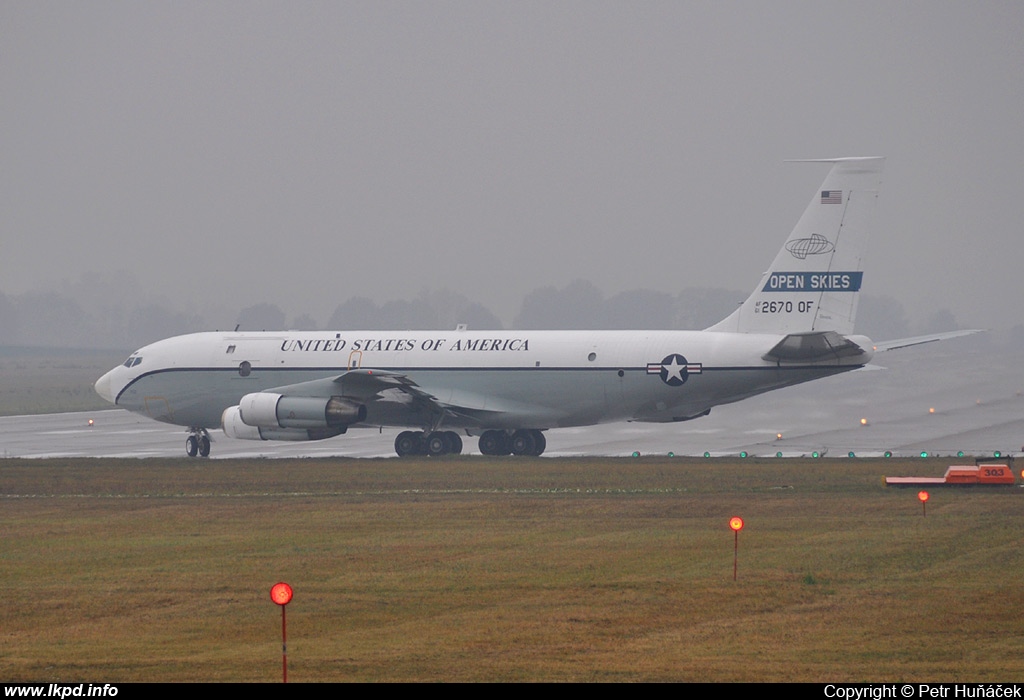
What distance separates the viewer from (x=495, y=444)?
132 ft

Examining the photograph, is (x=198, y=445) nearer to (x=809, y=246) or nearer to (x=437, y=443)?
(x=437, y=443)

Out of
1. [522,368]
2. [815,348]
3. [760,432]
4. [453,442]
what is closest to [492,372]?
[522,368]

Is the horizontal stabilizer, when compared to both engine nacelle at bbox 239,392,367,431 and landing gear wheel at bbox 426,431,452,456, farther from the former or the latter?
engine nacelle at bbox 239,392,367,431

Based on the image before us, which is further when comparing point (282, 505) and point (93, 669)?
point (282, 505)

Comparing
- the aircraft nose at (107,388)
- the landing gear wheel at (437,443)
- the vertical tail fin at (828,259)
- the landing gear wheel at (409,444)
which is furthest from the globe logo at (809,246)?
the aircraft nose at (107,388)

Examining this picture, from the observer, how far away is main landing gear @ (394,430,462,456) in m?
39.5

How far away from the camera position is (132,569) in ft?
63.8

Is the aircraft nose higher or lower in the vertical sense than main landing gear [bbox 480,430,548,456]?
higher

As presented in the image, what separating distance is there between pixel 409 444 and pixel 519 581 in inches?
863

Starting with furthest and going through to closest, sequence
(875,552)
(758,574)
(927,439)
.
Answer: (927,439), (875,552), (758,574)

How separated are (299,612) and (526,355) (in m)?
22.5

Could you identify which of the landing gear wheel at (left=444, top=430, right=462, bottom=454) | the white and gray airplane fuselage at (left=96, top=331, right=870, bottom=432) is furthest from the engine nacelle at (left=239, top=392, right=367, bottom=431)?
the landing gear wheel at (left=444, top=430, right=462, bottom=454)
